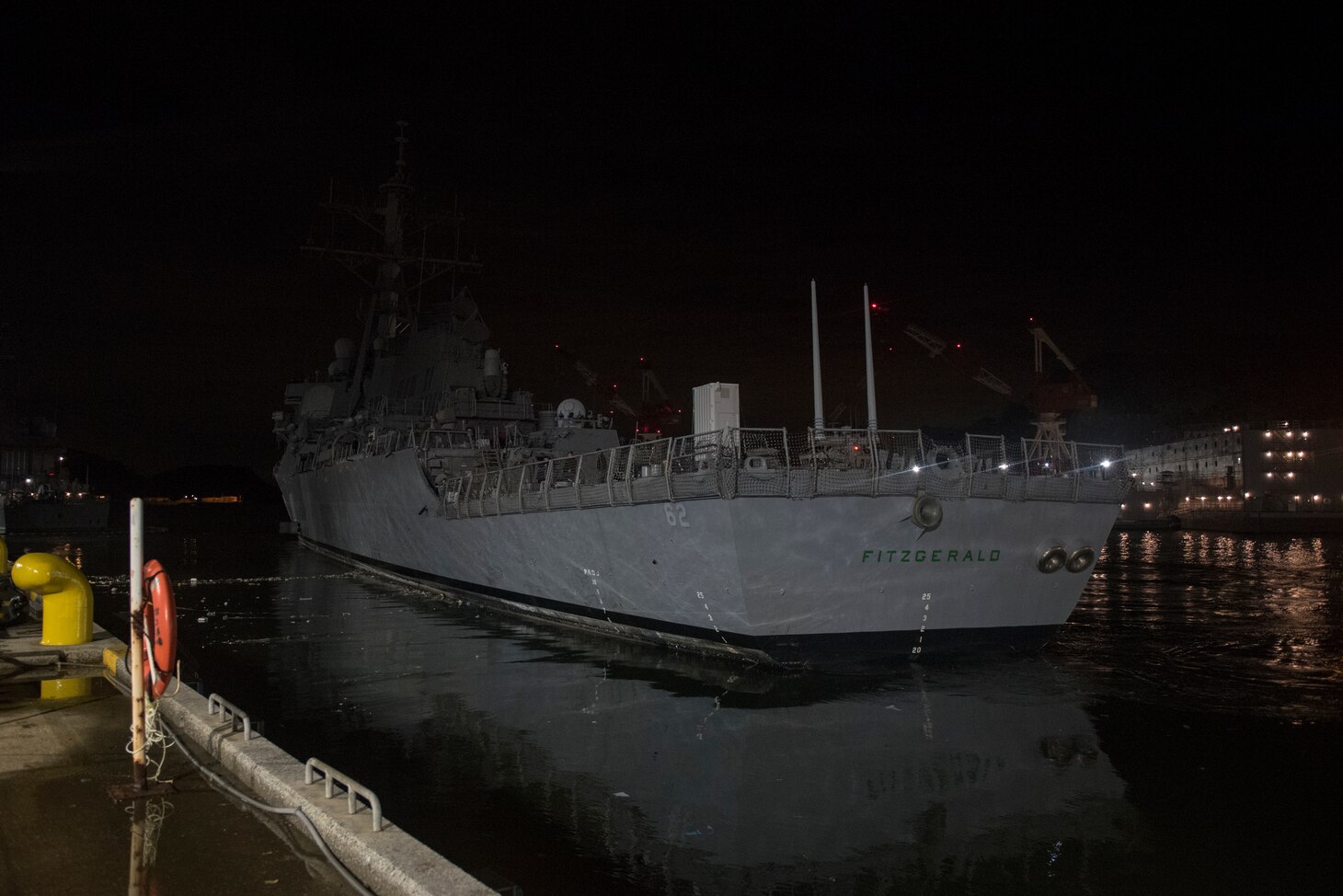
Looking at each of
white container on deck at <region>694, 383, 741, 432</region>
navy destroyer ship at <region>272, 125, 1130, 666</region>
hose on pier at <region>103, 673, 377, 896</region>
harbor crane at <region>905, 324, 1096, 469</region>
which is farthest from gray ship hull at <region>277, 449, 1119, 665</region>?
harbor crane at <region>905, 324, 1096, 469</region>

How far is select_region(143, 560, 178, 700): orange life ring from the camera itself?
22.2ft

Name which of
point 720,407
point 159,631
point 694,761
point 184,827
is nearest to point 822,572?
point 720,407

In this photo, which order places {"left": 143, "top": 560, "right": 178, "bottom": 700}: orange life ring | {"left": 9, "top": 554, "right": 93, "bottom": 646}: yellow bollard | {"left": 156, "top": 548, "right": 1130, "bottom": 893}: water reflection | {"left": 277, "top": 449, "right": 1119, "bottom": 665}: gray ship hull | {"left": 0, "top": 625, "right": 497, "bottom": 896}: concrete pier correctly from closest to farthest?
1. {"left": 0, "top": 625, "right": 497, "bottom": 896}: concrete pier
2. {"left": 143, "top": 560, "right": 178, "bottom": 700}: orange life ring
3. {"left": 156, "top": 548, "right": 1130, "bottom": 893}: water reflection
4. {"left": 9, "top": 554, "right": 93, "bottom": 646}: yellow bollard
5. {"left": 277, "top": 449, "right": 1119, "bottom": 665}: gray ship hull

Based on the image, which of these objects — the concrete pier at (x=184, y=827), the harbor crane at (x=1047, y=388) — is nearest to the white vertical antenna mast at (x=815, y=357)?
the concrete pier at (x=184, y=827)

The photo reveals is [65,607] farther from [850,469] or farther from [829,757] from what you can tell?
[850,469]

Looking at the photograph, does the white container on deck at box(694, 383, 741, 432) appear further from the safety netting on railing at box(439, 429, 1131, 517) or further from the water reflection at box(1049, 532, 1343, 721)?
the water reflection at box(1049, 532, 1343, 721)

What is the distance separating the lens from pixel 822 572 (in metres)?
15.2

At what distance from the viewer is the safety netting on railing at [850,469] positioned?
48.3ft

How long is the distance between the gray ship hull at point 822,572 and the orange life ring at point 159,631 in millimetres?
8954

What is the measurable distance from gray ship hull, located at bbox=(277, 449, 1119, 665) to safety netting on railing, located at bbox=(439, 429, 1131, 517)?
0.19m

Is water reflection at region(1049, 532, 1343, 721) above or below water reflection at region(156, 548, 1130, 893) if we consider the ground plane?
below

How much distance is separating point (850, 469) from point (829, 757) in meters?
5.76

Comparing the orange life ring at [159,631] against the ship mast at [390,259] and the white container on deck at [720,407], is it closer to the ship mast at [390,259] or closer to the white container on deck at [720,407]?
the white container on deck at [720,407]

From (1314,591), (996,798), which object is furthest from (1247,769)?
(1314,591)
